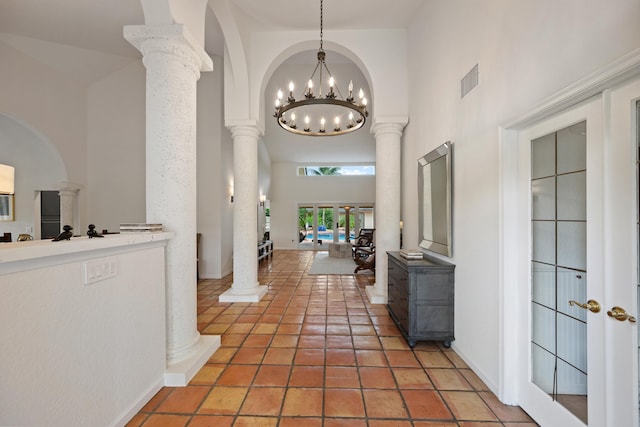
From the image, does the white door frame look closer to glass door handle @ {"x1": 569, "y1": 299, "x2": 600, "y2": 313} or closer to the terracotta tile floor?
the terracotta tile floor

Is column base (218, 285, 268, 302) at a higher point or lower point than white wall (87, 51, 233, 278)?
lower

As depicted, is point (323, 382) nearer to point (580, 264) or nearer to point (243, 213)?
point (580, 264)

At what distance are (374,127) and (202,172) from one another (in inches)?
149

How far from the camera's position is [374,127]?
429cm

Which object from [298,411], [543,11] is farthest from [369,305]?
[543,11]

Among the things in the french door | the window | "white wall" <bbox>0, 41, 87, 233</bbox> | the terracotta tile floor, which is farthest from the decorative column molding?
the window

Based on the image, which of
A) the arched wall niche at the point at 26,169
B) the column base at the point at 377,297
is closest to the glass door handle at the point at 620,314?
the column base at the point at 377,297

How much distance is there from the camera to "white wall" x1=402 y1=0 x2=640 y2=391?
1.37 metres

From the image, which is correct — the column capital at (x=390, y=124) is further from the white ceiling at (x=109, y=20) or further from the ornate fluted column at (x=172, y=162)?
the ornate fluted column at (x=172, y=162)

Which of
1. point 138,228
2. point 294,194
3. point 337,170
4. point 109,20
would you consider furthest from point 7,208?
point 337,170

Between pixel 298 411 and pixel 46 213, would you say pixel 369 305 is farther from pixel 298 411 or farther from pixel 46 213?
pixel 46 213

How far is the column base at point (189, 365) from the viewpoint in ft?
6.98

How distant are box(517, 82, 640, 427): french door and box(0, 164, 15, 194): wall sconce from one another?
3930 mm

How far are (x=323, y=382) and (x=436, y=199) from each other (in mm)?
2272
